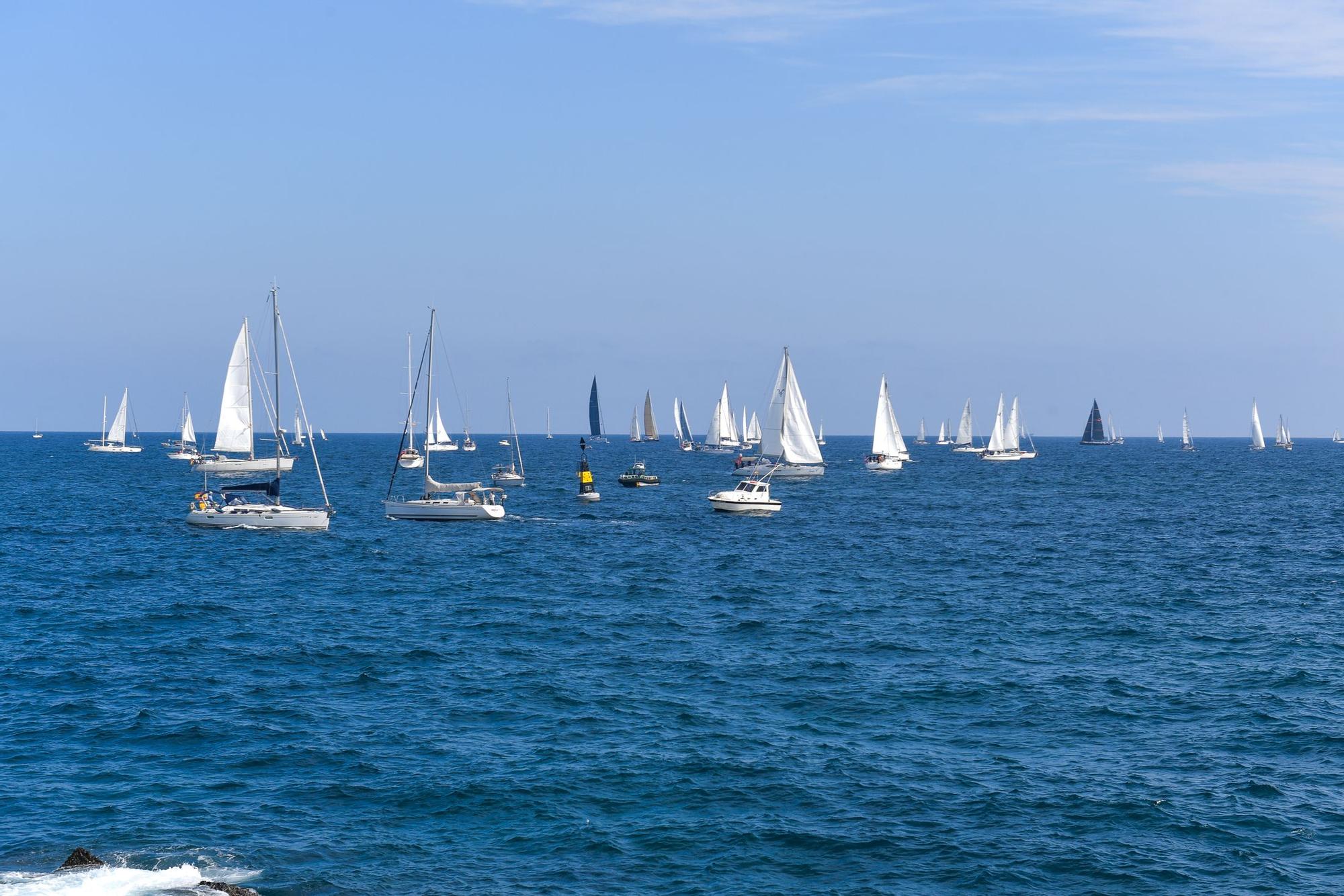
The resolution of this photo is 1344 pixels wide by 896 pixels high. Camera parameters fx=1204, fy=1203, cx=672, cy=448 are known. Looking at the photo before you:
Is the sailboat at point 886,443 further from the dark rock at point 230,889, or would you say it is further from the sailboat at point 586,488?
the dark rock at point 230,889

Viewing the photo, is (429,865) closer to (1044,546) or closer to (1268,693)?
(1268,693)

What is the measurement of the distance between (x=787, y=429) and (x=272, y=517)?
60.6 metres

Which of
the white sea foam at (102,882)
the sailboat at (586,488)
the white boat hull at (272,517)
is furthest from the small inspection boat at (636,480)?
the white sea foam at (102,882)

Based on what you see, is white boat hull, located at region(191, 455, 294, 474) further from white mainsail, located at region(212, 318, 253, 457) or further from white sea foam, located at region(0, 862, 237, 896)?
white sea foam, located at region(0, 862, 237, 896)

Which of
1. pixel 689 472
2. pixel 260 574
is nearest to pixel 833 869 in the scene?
pixel 260 574

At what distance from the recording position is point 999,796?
27.2 meters

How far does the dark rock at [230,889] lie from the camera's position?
69.9ft

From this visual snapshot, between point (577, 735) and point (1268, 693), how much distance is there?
2141cm

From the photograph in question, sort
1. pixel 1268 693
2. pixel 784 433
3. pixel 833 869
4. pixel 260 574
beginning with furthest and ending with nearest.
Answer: pixel 784 433, pixel 260 574, pixel 1268 693, pixel 833 869

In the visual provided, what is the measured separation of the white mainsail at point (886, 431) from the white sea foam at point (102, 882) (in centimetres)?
15043

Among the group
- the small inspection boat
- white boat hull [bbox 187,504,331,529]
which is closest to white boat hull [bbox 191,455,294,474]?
white boat hull [bbox 187,504,331,529]

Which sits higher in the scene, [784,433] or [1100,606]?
[784,433]

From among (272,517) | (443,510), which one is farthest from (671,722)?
(443,510)

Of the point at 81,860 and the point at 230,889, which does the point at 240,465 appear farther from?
the point at 230,889
